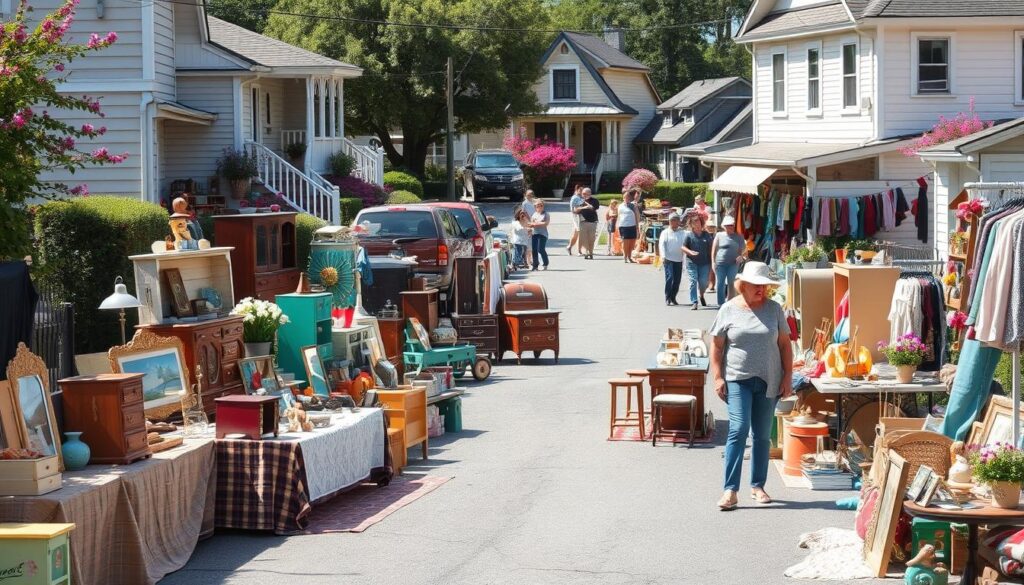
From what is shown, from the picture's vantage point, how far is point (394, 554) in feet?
32.1

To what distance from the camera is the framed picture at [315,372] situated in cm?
1343

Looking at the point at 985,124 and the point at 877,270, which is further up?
the point at 985,124

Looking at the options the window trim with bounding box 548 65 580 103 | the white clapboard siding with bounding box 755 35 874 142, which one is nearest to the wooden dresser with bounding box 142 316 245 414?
the white clapboard siding with bounding box 755 35 874 142

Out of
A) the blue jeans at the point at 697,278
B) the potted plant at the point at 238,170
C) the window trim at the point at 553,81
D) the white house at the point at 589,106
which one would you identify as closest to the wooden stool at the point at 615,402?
the blue jeans at the point at 697,278

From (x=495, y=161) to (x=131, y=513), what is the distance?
5014 centimetres

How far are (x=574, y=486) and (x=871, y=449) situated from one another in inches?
106

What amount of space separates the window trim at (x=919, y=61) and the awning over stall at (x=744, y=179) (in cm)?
371

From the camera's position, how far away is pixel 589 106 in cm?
6781

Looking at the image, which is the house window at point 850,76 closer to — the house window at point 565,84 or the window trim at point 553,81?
the window trim at point 553,81

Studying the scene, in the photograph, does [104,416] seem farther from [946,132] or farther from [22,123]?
[946,132]

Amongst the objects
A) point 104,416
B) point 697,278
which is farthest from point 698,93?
point 104,416

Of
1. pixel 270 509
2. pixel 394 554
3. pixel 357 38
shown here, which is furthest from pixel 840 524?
pixel 357 38

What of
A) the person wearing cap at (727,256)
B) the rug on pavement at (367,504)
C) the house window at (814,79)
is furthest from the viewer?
the house window at (814,79)

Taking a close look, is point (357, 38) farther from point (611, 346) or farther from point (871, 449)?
point (871, 449)
